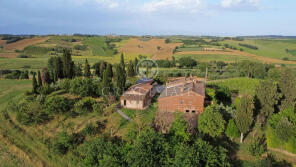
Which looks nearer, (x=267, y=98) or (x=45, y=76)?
(x=267, y=98)

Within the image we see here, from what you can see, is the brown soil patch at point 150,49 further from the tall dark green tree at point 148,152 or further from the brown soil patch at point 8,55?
Result: the tall dark green tree at point 148,152

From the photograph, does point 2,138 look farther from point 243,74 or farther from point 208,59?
point 208,59

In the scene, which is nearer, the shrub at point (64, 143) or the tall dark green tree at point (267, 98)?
the shrub at point (64, 143)

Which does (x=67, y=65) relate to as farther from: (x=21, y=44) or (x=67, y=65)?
(x=21, y=44)

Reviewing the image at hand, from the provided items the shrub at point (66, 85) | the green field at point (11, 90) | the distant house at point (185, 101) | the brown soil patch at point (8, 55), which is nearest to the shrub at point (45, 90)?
the shrub at point (66, 85)

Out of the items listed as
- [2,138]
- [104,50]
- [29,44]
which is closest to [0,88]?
[2,138]

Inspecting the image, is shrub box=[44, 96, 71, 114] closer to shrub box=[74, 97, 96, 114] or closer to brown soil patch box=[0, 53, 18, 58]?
shrub box=[74, 97, 96, 114]

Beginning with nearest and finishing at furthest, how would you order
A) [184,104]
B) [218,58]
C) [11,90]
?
[184,104], [11,90], [218,58]

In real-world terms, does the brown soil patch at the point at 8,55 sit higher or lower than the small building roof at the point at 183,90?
higher

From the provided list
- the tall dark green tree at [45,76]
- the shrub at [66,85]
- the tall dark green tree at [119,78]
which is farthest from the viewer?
the tall dark green tree at [45,76]

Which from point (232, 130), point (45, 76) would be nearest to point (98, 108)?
point (232, 130)
